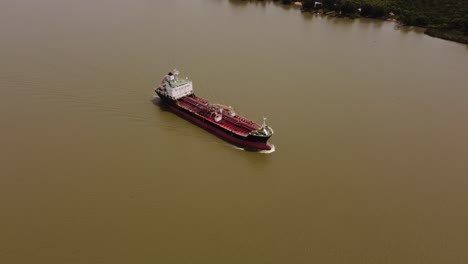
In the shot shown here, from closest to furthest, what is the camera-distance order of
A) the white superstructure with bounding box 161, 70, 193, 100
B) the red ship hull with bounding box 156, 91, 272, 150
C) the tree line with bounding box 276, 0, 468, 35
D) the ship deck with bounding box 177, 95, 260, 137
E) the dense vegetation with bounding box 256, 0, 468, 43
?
the red ship hull with bounding box 156, 91, 272, 150, the ship deck with bounding box 177, 95, 260, 137, the white superstructure with bounding box 161, 70, 193, 100, the dense vegetation with bounding box 256, 0, 468, 43, the tree line with bounding box 276, 0, 468, 35

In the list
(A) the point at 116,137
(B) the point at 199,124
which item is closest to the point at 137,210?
(A) the point at 116,137

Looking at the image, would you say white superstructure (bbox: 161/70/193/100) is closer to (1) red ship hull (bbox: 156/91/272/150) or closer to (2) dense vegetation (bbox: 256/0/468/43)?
(1) red ship hull (bbox: 156/91/272/150)

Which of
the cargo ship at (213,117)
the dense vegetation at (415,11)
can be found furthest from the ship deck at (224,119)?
the dense vegetation at (415,11)

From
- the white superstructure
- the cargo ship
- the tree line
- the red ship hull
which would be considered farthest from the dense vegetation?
the red ship hull

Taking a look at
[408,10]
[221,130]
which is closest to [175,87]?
[221,130]

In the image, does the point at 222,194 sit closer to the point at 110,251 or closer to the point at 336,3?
the point at 110,251

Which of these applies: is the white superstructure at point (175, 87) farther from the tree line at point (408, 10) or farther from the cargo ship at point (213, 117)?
the tree line at point (408, 10)

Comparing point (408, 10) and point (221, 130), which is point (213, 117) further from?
point (408, 10)

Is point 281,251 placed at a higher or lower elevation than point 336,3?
lower
